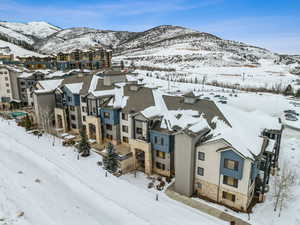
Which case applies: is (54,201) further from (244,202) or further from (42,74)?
(42,74)

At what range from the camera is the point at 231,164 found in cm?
2055

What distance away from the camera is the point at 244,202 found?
20797 millimetres

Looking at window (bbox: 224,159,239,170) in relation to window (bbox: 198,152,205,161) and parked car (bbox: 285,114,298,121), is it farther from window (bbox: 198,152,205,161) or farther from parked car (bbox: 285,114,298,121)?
parked car (bbox: 285,114,298,121)

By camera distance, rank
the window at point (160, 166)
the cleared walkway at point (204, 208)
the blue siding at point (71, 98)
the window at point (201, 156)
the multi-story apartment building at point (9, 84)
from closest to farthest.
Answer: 1. the cleared walkway at point (204, 208)
2. the window at point (201, 156)
3. the window at point (160, 166)
4. the blue siding at point (71, 98)
5. the multi-story apartment building at point (9, 84)

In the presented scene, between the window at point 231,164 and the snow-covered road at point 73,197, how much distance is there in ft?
17.2

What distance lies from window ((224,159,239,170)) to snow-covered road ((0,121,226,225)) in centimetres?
526

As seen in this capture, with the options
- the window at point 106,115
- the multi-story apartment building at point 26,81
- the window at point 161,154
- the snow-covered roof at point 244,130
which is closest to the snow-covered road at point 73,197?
the window at point 161,154

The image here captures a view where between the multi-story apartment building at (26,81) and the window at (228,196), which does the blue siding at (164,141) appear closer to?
the window at (228,196)

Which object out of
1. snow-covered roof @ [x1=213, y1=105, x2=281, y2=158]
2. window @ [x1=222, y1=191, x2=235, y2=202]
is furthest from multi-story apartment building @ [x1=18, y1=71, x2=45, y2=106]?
window @ [x1=222, y1=191, x2=235, y2=202]

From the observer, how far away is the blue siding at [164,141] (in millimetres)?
25281

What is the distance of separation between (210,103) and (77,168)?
19.6m

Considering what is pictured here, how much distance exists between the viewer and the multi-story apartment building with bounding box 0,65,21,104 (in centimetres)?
5694

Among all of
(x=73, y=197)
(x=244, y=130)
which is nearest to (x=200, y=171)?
(x=244, y=130)

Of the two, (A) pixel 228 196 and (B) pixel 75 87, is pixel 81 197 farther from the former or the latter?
(B) pixel 75 87
